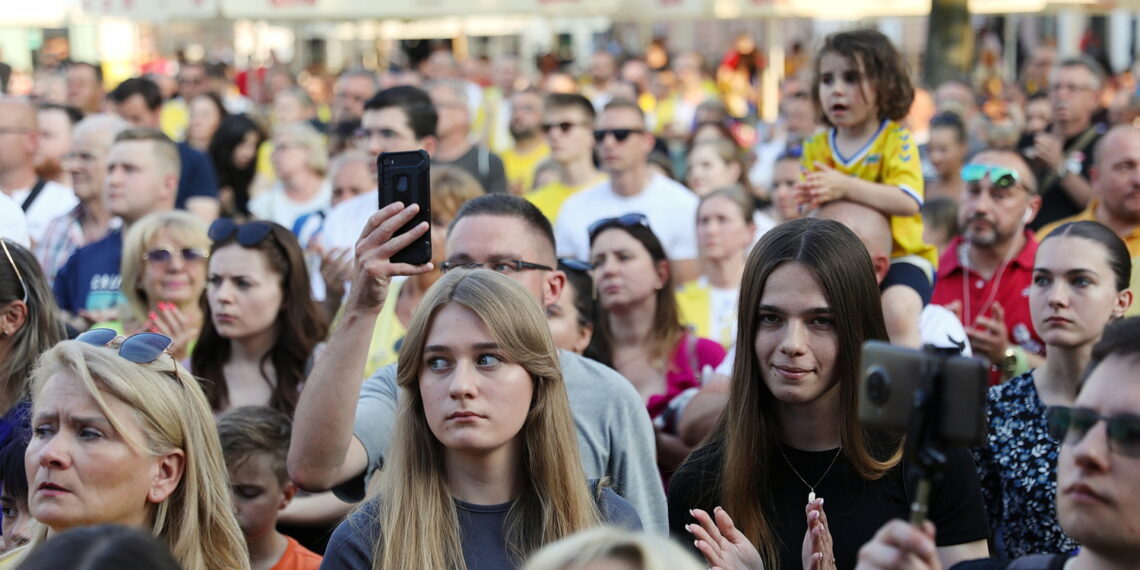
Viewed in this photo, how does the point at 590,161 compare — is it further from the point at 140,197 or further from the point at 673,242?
the point at 140,197

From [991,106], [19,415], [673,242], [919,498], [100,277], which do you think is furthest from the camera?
[991,106]

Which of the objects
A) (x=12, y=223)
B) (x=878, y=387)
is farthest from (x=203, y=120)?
(x=878, y=387)

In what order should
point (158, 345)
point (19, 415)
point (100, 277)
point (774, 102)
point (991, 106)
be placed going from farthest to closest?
1. point (774, 102)
2. point (991, 106)
3. point (100, 277)
4. point (19, 415)
5. point (158, 345)

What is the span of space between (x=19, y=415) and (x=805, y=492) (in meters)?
2.26

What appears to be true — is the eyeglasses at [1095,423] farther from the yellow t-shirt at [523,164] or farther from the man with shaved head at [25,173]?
the yellow t-shirt at [523,164]

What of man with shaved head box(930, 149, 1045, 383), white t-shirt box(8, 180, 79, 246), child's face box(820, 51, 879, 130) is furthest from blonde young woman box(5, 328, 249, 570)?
white t-shirt box(8, 180, 79, 246)

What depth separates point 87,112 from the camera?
41.8ft

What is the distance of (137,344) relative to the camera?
3.47 m

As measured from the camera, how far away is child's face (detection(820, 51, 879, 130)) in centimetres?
505

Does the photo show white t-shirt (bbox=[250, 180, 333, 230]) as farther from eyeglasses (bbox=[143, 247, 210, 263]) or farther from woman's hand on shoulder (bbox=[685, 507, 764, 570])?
woman's hand on shoulder (bbox=[685, 507, 764, 570])

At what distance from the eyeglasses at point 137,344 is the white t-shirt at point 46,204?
189 inches

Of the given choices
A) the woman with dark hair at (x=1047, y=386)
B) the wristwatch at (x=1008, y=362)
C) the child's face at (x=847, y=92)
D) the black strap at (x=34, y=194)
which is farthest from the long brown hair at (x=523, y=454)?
the black strap at (x=34, y=194)

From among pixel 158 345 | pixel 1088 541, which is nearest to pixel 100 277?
pixel 158 345

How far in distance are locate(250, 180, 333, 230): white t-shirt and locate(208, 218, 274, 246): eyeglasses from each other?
381 cm
